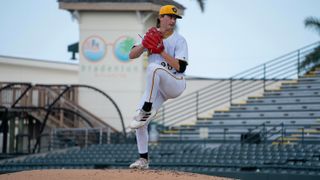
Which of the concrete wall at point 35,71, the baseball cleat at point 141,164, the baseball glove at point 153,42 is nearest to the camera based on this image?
the baseball glove at point 153,42

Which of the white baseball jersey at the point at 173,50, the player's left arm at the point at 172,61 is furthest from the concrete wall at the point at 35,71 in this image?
the player's left arm at the point at 172,61

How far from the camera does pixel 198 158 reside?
21469mm

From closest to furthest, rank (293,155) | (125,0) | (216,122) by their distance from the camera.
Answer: (293,155), (216,122), (125,0)

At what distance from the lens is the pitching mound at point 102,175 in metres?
11.1

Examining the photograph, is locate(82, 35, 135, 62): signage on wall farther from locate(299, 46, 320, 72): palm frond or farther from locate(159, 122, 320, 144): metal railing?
locate(299, 46, 320, 72): palm frond

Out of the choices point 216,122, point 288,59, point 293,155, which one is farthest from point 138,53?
point 288,59

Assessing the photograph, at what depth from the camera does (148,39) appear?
1170 cm

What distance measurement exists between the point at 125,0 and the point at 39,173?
803 inches

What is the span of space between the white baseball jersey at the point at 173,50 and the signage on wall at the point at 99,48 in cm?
1994

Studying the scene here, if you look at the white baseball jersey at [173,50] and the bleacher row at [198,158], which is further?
the bleacher row at [198,158]

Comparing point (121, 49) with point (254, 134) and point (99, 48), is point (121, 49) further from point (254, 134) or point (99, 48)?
point (254, 134)

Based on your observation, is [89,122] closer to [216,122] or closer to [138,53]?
[216,122]

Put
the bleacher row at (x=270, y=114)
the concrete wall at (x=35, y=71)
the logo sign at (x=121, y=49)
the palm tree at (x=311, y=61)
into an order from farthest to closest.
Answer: the concrete wall at (x=35, y=71) < the logo sign at (x=121, y=49) < the palm tree at (x=311, y=61) < the bleacher row at (x=270, y=114)

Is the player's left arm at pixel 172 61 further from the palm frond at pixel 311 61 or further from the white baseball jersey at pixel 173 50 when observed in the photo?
the palm frond at pixel 311 61
